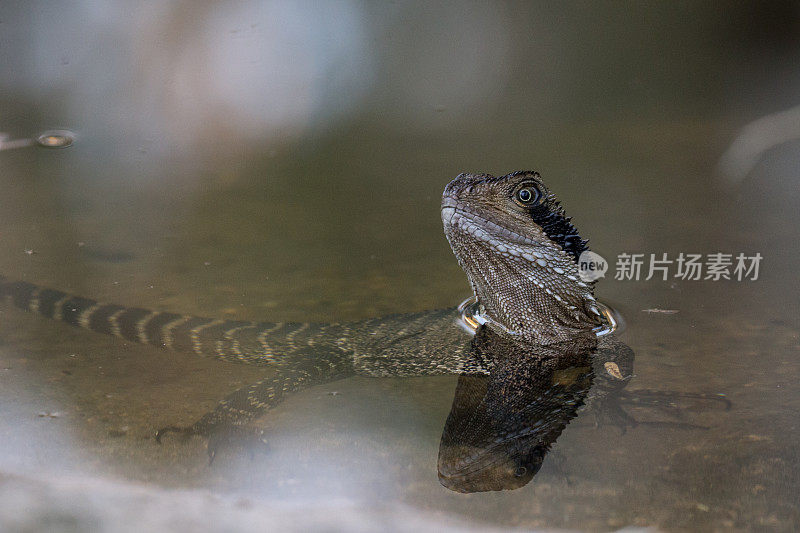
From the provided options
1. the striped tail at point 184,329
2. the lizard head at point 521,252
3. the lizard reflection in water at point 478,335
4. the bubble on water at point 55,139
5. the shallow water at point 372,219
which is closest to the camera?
the shallow water at point 372,219

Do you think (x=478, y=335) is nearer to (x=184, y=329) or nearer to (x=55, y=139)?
(x=184, y=329)

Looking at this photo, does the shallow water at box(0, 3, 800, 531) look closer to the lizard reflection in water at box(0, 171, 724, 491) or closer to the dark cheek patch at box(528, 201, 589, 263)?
the lizard reflection in water at box(0, 171, 724, 491)

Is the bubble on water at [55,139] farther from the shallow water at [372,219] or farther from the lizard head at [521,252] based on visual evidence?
the lizard head at [521,252]

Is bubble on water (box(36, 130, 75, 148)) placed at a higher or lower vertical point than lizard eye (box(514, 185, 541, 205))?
lower

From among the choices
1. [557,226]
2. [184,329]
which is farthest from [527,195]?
[184,329]

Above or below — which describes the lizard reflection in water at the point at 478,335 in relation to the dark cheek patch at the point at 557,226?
below

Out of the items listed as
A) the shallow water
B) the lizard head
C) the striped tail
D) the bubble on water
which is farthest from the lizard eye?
the bubble on water

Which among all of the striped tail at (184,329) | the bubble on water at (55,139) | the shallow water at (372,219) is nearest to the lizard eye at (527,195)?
the shallow water at (372,219)
